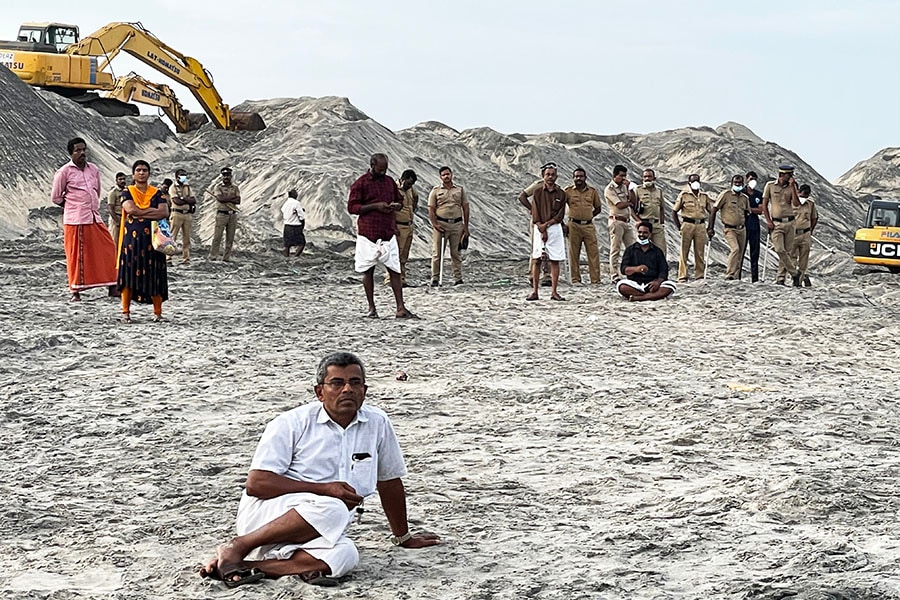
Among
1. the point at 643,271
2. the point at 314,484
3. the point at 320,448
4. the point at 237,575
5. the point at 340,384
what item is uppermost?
the point at 643,271

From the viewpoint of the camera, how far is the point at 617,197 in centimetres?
1656

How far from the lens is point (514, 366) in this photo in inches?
403

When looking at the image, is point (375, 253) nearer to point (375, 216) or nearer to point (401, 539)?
point (375, 216)

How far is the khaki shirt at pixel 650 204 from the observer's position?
16688 millimetres

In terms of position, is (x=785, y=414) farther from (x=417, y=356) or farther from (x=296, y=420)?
(x=296, y=420)

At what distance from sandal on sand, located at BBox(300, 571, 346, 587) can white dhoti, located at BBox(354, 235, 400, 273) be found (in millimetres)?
7420

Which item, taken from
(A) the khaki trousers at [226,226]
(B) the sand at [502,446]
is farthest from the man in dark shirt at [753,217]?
(A) the khaki trousers at [226,226]

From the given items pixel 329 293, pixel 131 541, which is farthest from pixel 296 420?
pixel 329 293

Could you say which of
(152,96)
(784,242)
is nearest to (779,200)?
(784,242)

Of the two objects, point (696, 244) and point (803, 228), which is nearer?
point (803, 228)

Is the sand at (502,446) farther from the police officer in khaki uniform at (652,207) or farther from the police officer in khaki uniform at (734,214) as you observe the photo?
the police officer in khaki uniform at (734,214)

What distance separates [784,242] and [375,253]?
683 centimetres

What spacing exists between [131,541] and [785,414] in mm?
4240

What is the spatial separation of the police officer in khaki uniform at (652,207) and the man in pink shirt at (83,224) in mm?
6701
